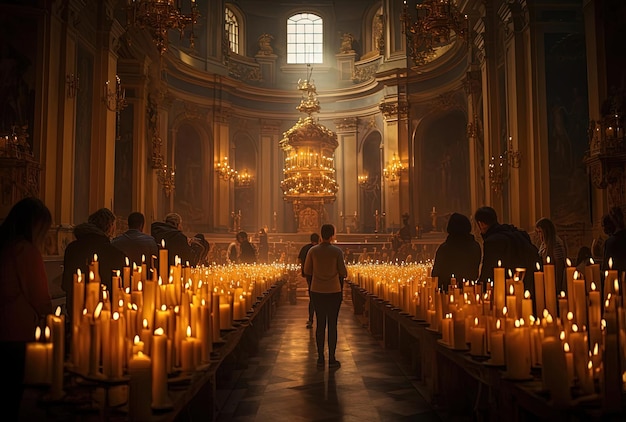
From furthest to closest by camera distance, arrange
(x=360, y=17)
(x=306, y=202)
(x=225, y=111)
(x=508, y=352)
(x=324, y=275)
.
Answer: (x=360, y=17) → (x=225, y=111) → (x=306, y=202) → (x=324, y=275) → (x=508, y=352)

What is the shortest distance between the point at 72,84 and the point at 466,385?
9.61 meters

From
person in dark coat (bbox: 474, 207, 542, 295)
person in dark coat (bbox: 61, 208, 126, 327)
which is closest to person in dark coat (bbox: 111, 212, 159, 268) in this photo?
person in dark coat (bbox: 61, 208, 126, 327)

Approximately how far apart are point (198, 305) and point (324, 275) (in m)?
4.62

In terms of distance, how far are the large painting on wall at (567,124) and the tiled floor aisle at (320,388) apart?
5.52 m

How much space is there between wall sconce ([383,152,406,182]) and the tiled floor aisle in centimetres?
1595

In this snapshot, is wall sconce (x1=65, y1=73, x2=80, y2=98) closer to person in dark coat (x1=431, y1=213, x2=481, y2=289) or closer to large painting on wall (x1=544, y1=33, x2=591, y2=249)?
person in dark coat (x1=431, y1=213, x2=481, y2=289)

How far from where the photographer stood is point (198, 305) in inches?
159

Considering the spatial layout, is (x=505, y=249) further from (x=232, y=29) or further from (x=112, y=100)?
(x=232, y=29)

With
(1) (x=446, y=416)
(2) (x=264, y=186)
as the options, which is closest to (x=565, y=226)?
(1) (x=446, y=416)

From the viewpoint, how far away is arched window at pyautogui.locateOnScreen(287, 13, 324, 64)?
3083cm

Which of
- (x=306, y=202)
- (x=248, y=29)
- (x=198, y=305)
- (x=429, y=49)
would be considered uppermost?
(x=248, y=29)

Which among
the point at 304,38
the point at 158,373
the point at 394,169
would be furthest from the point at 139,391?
the point at 304,38

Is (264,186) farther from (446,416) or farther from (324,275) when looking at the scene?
(446,416)

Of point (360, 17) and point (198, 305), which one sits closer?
point (198, 305)
